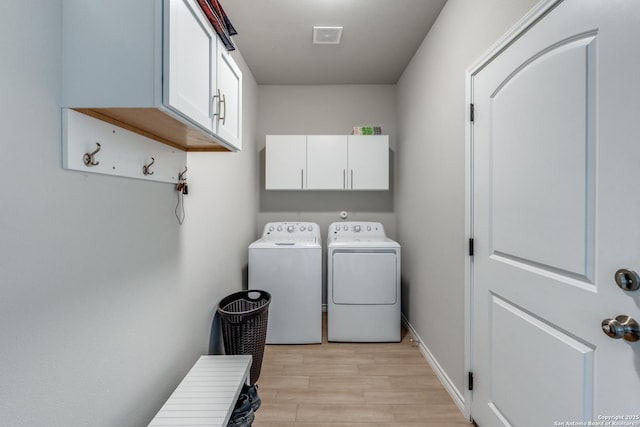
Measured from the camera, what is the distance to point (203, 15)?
1.08m

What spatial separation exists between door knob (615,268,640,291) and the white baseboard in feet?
4.17

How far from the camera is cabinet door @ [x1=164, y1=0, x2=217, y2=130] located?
2.74 ft

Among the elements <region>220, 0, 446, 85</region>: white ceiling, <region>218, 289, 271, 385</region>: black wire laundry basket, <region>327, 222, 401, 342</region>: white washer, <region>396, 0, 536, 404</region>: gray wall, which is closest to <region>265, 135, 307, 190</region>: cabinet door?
<region>220, 0, 446, 85</region>: white ceiling

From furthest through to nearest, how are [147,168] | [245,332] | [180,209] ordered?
1. [245,332]
2. [180,209]
3. [147,168]

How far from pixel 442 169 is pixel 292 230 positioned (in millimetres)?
1653

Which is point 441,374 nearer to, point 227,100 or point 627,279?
point 627,279

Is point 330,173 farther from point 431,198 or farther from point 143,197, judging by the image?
point 143,197

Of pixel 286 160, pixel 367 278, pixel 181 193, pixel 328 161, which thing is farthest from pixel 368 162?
pixel 181 193

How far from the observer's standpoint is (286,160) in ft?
9.89

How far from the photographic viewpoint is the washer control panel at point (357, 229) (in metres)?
3.11

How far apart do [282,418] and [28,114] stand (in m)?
1.82

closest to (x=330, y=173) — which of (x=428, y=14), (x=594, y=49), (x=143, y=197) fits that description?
(x=428, y=14)

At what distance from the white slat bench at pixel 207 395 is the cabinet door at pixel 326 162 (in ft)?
6.16

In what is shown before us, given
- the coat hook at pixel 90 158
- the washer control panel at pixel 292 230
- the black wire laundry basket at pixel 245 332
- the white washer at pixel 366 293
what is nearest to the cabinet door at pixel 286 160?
the washer control panel at pixel 292 230
